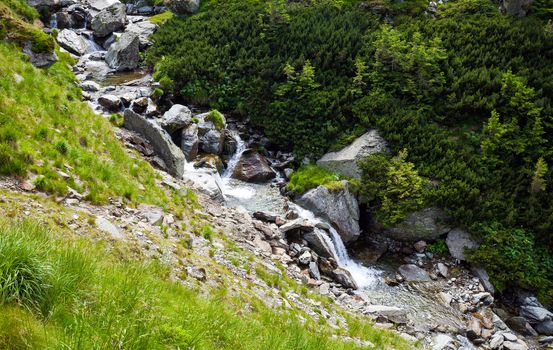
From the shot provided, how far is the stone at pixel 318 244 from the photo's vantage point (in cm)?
1712

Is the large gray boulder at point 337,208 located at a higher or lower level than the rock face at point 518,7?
lower

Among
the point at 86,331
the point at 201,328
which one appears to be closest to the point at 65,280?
the point at 86,331

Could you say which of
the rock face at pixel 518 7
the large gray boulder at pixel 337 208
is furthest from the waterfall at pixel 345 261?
the rock face at pixel 518 7

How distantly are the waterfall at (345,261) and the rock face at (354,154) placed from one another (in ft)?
11.1

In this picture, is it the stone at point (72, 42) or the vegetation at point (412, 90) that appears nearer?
the vegetation at point (412, 90)

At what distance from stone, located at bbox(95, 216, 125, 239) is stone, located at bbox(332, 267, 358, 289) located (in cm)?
1005

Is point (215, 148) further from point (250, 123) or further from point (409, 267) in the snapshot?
point (409, 267)

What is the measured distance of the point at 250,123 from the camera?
25.1 metres

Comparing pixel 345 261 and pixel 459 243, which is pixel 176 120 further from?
pixel 459 243

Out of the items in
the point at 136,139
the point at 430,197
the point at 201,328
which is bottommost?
the point at 430,197

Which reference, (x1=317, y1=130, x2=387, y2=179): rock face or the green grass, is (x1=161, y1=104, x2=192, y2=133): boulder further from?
the green grass

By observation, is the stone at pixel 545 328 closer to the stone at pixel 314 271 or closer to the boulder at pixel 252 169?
the stone at pixel 314 271

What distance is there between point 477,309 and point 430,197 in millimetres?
5587

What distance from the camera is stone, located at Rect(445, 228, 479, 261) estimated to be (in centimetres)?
1812
